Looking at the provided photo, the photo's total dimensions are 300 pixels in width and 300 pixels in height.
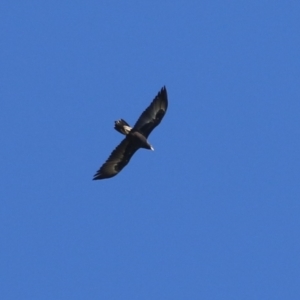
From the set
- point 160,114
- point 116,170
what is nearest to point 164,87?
point 160,114

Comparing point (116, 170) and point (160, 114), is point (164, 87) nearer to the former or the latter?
point (160, 114)

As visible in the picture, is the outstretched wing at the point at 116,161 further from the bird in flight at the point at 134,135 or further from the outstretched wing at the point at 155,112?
the outstretched wing at the point at 155,112

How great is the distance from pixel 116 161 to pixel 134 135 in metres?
1.30

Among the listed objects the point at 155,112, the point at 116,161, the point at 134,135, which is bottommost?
the point at 116,161

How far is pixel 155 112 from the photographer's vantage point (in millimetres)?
37438

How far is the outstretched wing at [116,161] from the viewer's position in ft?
124

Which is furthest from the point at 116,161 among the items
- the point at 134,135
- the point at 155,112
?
the point at 155,112

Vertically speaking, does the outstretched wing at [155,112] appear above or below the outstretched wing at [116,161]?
above

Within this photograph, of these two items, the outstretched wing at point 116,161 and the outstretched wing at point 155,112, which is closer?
the outstretched wing at point 155,112

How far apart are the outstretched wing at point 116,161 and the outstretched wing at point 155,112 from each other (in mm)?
871

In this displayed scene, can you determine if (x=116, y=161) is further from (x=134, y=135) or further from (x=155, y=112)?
(x=155, y=112)

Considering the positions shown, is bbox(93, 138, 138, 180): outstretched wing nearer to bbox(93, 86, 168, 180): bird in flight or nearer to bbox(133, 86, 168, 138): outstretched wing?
bbox(93, 86, 168, 180): bird in flight

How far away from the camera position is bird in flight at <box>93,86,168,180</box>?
37312 millimetres

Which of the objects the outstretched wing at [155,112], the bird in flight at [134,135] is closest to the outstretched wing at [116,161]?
the bird in flight at [134,135]
